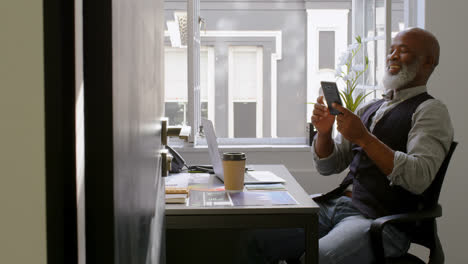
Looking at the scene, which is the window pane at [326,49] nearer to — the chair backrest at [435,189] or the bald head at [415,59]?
the bald head at [415,59]

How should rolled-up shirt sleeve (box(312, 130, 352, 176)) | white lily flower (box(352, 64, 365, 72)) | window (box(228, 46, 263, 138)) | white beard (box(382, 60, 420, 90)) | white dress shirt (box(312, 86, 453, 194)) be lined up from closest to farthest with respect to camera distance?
white dress shirt (box(312, 86, 453, 194)) < white beard (box(382, 60, 420, 90)) < rolled-up shirt sleeve (box(312, 130, 352, 176)) < white lily flower (box(352, 64, 365, 72)) < window (box(228, 46, 263, 138))

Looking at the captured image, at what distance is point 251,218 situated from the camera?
1676mm

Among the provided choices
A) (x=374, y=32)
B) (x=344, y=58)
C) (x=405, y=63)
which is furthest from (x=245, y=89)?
(x=405, y=63)

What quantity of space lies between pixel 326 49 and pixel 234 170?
5899mm

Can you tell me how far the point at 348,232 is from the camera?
77.5 inches

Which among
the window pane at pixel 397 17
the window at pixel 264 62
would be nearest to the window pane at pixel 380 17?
the window at pixel 264 62

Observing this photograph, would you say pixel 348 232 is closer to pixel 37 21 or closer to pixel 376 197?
pixel 376 197

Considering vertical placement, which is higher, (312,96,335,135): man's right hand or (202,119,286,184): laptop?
(312,96,335,135): man's right hand

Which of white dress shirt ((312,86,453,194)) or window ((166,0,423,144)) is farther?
window ((166,0,423,144))

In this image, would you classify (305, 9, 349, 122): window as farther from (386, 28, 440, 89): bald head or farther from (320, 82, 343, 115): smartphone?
(320, 82, 343, 115): smartphone

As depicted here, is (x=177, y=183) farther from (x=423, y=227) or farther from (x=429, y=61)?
(x=429, y=61)

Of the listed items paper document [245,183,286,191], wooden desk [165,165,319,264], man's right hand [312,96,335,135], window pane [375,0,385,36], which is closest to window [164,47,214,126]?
window pane [375,0,385,36]

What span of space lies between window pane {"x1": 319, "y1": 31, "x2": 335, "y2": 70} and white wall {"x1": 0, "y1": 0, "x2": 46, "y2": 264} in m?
7.47

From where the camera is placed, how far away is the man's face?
233cm
